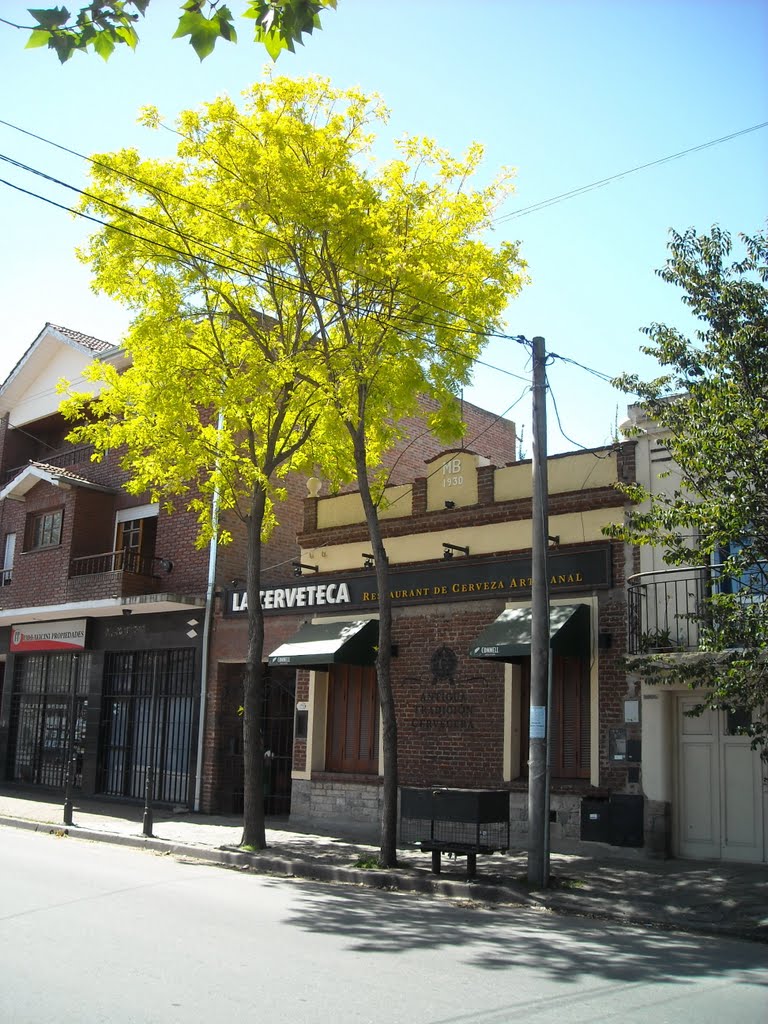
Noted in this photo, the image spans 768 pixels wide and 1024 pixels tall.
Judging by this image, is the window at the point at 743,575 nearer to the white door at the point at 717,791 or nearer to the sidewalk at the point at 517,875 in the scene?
the white door at the point at 717,791

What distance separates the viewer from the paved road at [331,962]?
6.07 meters

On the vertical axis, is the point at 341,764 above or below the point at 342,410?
below

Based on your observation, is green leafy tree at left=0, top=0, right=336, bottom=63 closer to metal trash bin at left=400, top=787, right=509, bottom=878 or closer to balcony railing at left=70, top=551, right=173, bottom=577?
metal trash bin at left=400, top=787, right=509, bottom=878

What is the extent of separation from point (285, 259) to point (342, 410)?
8.37ft

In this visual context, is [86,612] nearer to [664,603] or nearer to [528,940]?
[664,603]

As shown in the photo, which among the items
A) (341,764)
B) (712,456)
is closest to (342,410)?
(712,456)

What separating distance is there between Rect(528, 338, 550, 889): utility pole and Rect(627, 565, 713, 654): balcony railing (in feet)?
6.31

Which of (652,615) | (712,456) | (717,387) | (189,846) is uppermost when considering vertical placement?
(717,387)

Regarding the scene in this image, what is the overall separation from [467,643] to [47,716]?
43.7ft

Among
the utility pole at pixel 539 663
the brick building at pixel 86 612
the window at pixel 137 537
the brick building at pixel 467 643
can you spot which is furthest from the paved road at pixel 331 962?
the window at pixel 137 537

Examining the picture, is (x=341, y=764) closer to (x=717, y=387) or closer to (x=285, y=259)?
(x=285, y=259)

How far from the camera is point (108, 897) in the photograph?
997 centimetres

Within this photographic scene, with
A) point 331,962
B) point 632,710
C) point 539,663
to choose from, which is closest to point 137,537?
point 632,710

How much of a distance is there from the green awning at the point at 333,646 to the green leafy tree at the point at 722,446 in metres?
6.38
